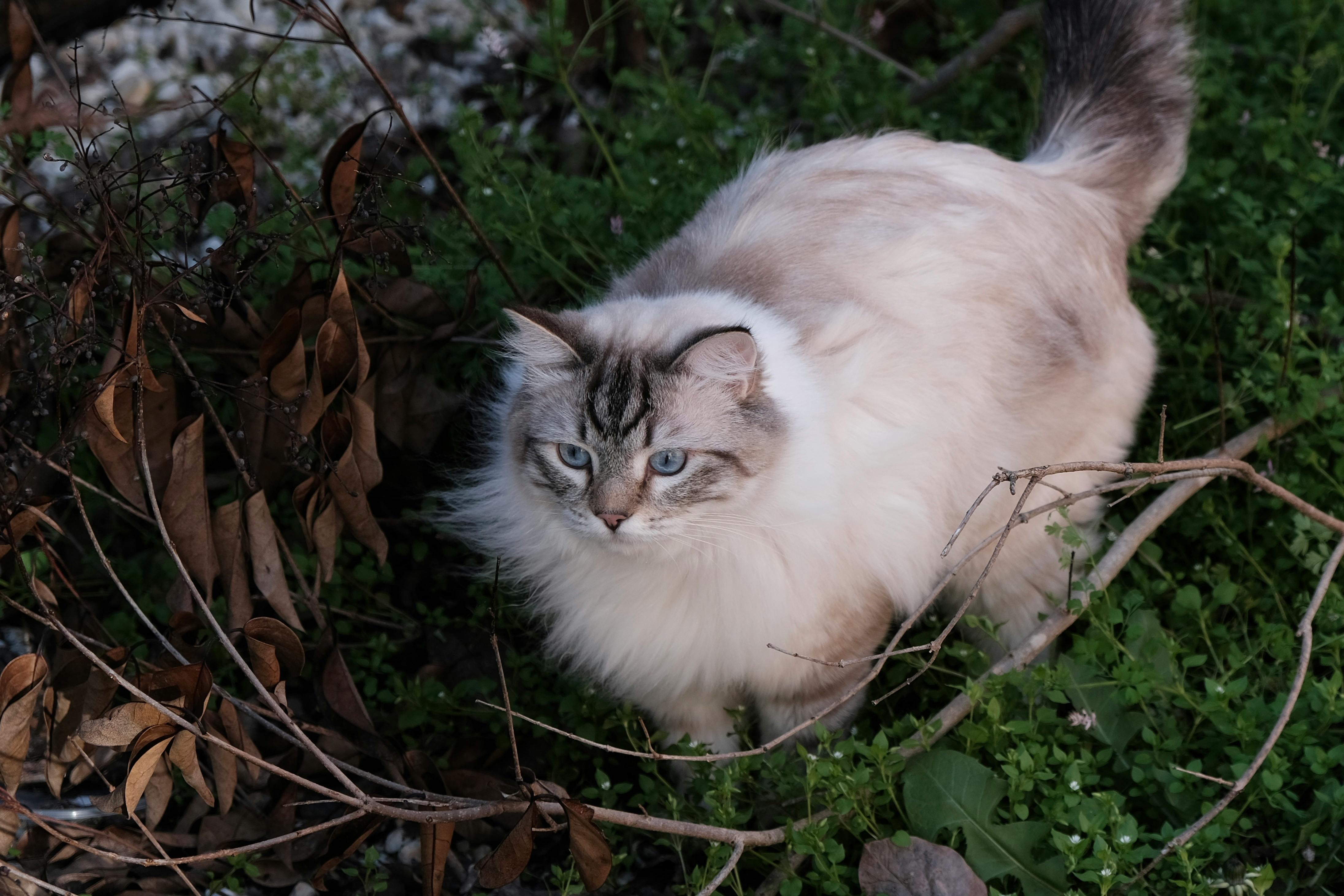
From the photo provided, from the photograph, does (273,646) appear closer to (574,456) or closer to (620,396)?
(574,456)

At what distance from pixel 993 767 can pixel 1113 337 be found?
1203mm

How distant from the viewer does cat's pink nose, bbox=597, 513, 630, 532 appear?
8.25 ft

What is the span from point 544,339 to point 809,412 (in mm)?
615

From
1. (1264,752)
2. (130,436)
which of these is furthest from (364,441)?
(1264,752)

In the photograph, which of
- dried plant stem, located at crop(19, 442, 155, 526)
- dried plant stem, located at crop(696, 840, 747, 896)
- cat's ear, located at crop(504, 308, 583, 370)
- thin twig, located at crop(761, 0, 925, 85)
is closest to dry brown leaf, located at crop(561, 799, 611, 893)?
dried plant stem, located at crop(696, 840, 747, 896)

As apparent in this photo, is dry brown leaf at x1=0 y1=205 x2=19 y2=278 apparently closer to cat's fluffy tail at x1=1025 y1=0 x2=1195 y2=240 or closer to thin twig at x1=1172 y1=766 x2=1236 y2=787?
cat's fluffy tail at x1=1025 y1=0 x2=1195 y2=240

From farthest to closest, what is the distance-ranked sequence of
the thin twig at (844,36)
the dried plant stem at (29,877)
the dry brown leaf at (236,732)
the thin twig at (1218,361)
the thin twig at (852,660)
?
the thin twig at (844,36) < the thin twig at (1218,361) < the dry brown leaf at (236,732) < the thin twig at (852,660) < the dried plant stem at (29,877)

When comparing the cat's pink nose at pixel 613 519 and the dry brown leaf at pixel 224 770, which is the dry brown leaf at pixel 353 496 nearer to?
the dry brown leaf at pixel 224 770

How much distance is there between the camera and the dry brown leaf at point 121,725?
2.34 metres

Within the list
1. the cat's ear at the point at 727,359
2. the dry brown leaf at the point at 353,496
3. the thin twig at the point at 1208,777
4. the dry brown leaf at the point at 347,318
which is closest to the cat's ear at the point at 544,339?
the cat's ear at the point at 727,359

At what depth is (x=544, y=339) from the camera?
2.58m

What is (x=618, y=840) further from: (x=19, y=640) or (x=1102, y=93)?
(x=1102, y=93)

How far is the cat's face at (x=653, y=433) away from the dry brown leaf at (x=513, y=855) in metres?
0.62

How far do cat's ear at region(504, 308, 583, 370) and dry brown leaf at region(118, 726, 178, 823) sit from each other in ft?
3.64
